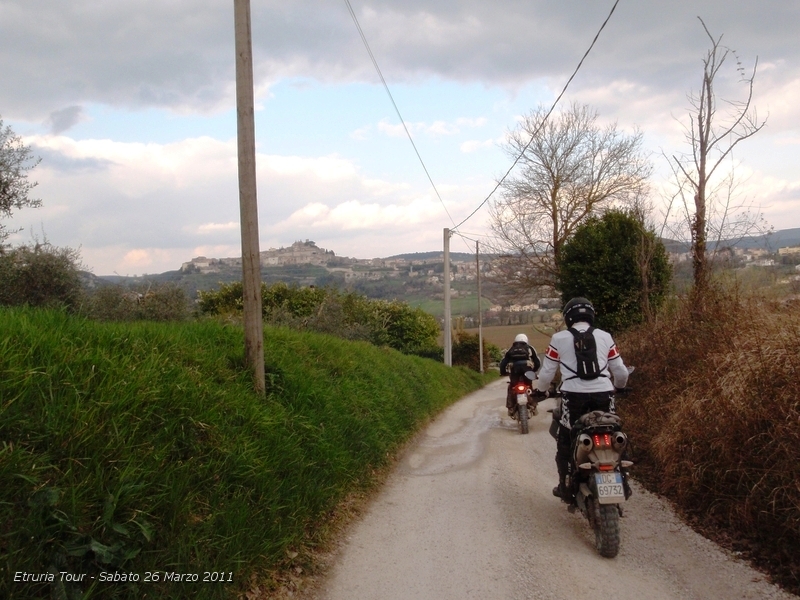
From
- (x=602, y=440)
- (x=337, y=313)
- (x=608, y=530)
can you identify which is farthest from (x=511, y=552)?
(x=337, y=313)

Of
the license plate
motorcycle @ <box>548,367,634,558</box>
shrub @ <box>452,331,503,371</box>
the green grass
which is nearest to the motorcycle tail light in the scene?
motorcycle @ <box>548,367,634,558</box>

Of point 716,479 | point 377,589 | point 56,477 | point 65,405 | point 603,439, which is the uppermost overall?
point 65,405

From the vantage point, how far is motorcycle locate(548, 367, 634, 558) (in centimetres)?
510

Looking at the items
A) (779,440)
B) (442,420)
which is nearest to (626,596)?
(779,440)

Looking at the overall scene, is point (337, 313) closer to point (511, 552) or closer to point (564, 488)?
point (564, 488)

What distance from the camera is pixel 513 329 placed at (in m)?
39.2

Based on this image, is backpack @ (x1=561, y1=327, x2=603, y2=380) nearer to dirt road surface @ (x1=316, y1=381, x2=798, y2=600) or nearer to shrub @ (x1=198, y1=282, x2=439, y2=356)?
dirt road surface @ (x1=316, y1=381, x2=798, y2=600)

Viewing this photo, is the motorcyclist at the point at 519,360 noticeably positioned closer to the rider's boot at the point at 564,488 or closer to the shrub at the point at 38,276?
the rider's boot at the point at 564,488

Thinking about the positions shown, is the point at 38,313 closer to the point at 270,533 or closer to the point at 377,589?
the point at 270,533

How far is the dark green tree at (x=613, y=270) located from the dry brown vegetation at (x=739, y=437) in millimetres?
7723

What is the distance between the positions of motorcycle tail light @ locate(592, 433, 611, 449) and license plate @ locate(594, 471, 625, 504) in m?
0.22

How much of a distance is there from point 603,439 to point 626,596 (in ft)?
4.23

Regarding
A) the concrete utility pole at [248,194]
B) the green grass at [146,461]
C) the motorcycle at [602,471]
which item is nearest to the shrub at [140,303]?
the concrete utility pole at [248,194]

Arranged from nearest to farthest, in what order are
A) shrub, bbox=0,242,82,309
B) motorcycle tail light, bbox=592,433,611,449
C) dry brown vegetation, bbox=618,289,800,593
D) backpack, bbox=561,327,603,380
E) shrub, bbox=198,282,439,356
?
dry brown vegetation, bbox=618,289,800,593 → motorcycle tail light, bbox=592,433,611,449 → backpack, bbox=561,327,603,380 → shrub, bbox=0,242,82,309 → shrub, bbox=198,282,439,356
